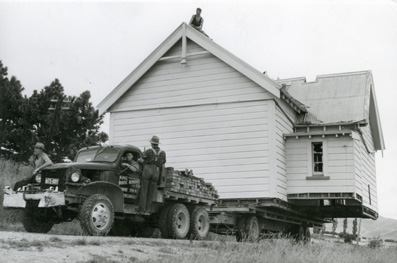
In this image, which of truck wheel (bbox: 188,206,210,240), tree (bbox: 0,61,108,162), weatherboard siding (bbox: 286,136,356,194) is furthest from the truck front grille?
tree (bbox: 0,61,108,162)

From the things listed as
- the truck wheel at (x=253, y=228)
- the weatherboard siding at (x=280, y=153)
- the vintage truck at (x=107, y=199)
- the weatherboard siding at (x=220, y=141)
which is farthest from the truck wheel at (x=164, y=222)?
the weatherboard siding at (x=280, y=153)

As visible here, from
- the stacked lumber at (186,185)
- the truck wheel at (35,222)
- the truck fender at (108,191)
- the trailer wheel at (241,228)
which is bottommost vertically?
the truck wheel at (35,222)

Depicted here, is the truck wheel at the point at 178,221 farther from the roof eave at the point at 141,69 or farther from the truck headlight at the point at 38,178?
the roof eave at the point at 141,69

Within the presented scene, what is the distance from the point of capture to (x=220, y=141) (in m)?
17.8

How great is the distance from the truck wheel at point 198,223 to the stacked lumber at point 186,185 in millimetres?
438

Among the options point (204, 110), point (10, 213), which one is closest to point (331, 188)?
point (204, 110)

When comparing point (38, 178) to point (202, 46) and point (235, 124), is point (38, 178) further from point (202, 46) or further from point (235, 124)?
point (202, 46)

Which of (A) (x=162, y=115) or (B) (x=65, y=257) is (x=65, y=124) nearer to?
Result: (A) (x=162, y=115)

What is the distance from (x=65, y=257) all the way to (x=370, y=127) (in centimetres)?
1908

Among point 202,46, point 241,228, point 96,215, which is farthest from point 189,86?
point 96,215

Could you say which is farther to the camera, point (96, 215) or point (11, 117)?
point (11, 117)

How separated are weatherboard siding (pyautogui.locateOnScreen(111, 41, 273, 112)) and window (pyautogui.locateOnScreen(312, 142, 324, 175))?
9.06 ft

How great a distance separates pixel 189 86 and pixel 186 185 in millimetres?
5990

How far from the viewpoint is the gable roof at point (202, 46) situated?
17266 mm
